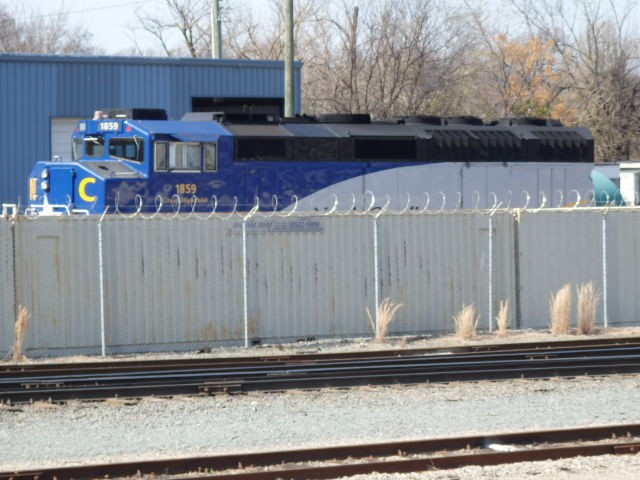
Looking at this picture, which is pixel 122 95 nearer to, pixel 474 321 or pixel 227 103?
pixel 227 103

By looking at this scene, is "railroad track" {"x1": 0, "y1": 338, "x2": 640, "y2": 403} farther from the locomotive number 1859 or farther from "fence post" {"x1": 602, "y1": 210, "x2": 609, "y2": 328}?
the locomotive number 1859

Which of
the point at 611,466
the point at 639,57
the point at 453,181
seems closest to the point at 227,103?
the point at 453,181

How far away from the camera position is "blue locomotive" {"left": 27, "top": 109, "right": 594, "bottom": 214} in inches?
900

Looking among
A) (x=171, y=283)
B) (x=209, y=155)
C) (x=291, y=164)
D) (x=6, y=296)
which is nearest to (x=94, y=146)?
(x=209, y=155)

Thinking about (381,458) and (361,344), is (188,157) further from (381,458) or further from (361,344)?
(381,458)

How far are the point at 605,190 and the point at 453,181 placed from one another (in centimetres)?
876

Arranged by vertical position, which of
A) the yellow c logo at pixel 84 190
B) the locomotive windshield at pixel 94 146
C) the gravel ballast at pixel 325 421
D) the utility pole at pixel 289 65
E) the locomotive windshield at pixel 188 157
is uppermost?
the utility pole at pixel 289 65

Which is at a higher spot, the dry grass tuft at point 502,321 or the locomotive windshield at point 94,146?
the locomotive windshield at point 94,146

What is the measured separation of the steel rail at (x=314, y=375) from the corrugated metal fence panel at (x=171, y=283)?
2.56 metres

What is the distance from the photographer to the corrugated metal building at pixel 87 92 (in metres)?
32.8

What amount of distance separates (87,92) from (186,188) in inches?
479

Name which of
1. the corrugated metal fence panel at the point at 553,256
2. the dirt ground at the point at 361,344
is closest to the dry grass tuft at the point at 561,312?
the dirt ground at the point at 361,344

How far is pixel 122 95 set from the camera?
3400 cm

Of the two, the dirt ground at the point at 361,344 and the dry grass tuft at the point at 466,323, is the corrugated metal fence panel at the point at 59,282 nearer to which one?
the dirt ground at the point at 361,344
